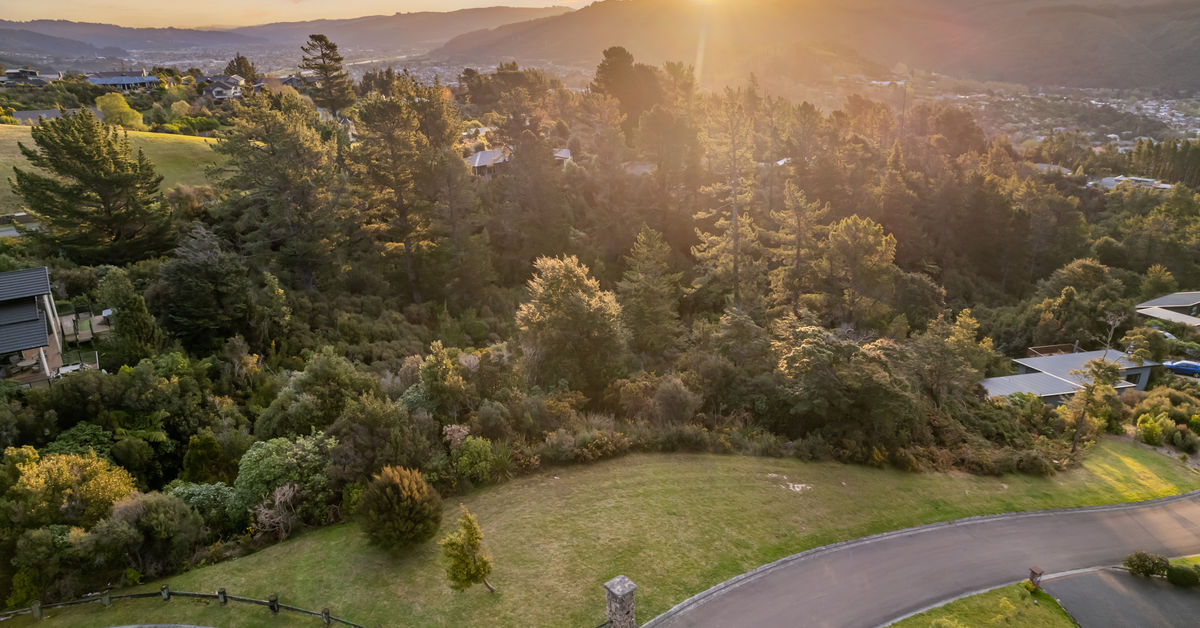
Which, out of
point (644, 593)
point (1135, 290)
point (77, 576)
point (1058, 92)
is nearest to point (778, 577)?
point (644, 593)

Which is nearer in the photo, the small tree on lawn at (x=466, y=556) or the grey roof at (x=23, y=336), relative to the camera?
the small tree on lawn at (x=466, y=556)

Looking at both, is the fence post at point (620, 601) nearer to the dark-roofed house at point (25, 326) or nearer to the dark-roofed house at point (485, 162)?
the dark-roofed house at point (25, 326)

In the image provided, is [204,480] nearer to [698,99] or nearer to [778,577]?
[778,577]

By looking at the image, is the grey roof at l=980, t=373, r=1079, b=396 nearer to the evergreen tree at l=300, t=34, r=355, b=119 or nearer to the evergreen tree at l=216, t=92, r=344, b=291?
the evergreen tree at l=216, t=92, r=344, b=291

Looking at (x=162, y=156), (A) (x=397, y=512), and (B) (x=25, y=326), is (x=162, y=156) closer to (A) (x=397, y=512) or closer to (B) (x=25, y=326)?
(B) (x=25, y=326)

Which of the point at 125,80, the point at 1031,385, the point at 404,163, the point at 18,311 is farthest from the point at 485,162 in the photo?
the point at 125,80

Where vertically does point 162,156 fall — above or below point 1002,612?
above

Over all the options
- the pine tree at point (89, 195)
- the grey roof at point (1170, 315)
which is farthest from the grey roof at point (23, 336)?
the grey roof at point (1170, 315)
